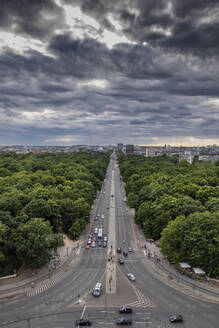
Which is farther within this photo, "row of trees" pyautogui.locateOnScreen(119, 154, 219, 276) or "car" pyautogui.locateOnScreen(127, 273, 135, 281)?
"car" pyautogui.locateOnScreen(127, 273, 135, 281)

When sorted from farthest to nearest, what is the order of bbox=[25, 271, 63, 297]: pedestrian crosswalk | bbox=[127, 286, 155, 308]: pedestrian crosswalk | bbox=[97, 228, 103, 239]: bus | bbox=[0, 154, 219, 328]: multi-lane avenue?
bbox=[97, 228, 103, 239]: bus → bbox=[25, 271, 63, 297]: pedestrian crosswalk → bbox=[127, 286, 155, 308]: pedestrian crosswalk → bbox=[0, 154, 219, 328]: multi-lane avenue

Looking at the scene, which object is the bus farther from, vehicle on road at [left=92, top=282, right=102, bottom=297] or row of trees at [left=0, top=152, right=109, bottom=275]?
vehicle on road at [left=92, top=282, right=102, bottom=297]

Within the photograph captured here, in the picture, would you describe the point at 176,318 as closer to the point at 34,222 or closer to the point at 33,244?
the point at 33,244

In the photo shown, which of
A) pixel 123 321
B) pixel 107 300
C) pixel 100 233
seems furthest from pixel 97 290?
pixel 100 233

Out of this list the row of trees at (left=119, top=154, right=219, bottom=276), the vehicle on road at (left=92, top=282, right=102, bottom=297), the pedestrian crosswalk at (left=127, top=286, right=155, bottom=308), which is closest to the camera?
the pedestrian crosswalk at (left=127, top=286, right=155, bottom=308)

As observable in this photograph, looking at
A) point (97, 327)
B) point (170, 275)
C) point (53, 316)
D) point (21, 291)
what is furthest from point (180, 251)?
point (21, 291)

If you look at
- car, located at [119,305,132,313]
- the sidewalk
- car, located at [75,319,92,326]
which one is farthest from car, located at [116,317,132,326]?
the sidewalk
